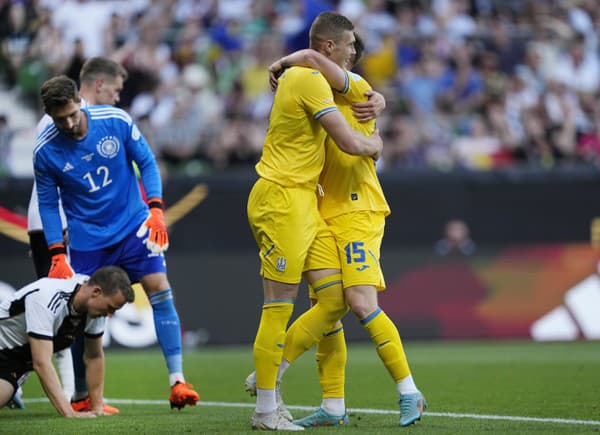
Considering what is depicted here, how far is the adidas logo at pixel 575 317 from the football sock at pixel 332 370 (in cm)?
759

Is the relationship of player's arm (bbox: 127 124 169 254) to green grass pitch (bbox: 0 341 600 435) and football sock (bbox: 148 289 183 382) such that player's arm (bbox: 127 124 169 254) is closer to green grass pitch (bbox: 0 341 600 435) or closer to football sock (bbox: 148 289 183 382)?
football sock (bbox: 148 289 183 382)

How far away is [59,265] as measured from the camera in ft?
25.3

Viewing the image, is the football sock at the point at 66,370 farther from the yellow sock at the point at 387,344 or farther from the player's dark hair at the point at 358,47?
the player's dark hair at the point at 358,47

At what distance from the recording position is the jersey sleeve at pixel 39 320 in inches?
280

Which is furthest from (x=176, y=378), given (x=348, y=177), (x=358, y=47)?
(x=358, y=47)

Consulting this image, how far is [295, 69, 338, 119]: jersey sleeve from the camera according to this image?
6621 mm

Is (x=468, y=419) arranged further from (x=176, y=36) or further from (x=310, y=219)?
(x=176, y=36)

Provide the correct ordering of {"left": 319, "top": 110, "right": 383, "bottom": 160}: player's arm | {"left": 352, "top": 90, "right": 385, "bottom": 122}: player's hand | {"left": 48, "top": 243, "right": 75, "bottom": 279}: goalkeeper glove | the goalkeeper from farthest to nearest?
the goalkeeper
{"left": 48, "top": 243, "right": 75, "bottom": 279}: goalkeeper glove
{"left": 352, "top": 90, "right": 385, "bottom": 122}: player's hand
{"left": 319, "top": 110, "right": 383, "bottom": 160}: player's arm

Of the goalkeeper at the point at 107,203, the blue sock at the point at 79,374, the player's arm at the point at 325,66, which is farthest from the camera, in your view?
the blue sock at the point at 79,374

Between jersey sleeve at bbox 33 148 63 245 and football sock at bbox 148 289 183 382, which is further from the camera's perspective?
football sock at bbox 148 289 183 382

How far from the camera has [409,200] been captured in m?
14.8

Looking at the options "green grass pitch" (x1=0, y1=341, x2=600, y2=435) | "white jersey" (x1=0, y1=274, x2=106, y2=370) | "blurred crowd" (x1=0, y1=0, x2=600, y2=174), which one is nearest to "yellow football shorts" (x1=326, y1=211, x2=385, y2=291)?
"green grass pitch" (x1=0, y1=341, x2=600, y2=435)

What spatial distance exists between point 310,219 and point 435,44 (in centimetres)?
1129

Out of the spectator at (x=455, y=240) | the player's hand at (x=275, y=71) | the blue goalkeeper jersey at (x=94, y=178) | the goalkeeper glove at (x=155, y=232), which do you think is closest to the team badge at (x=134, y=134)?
the blue goalkeeper jersey at (x=94, y=178)
